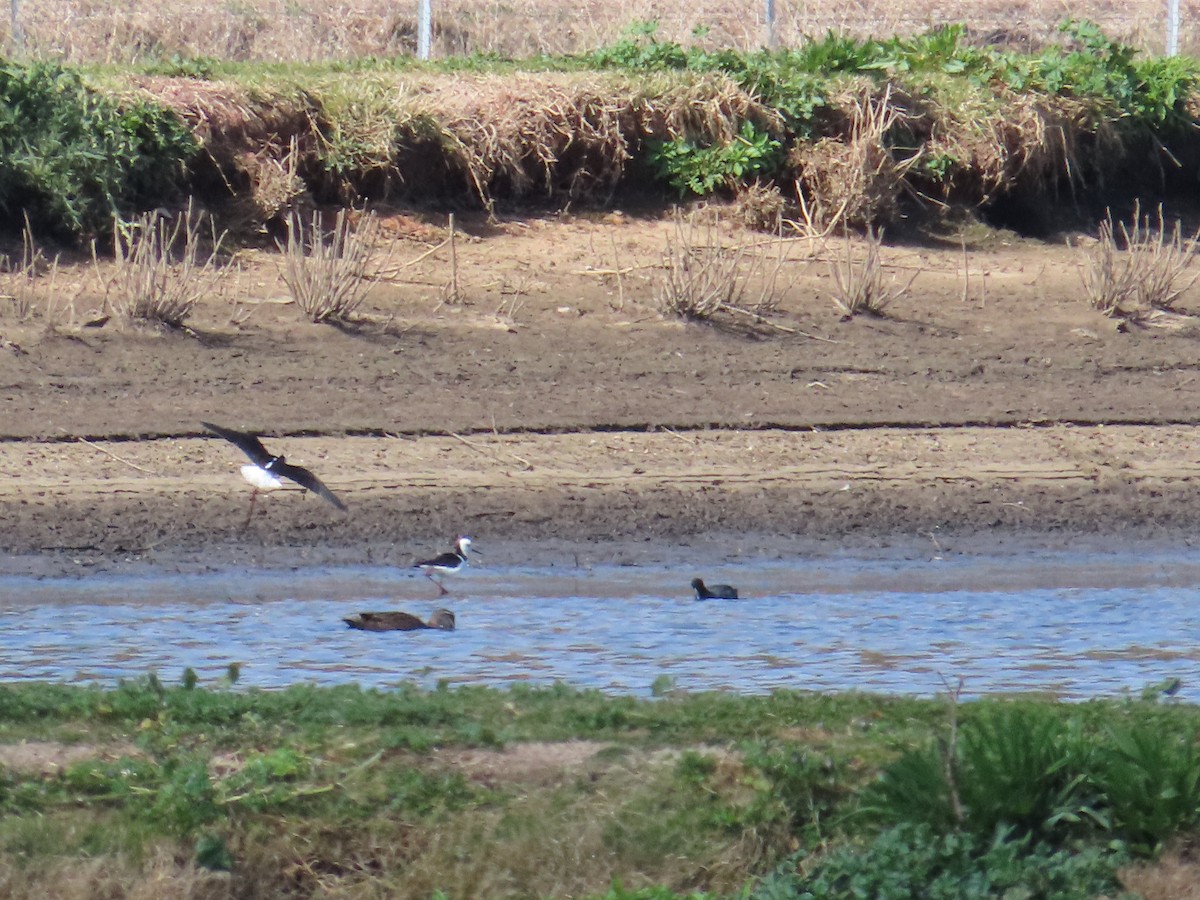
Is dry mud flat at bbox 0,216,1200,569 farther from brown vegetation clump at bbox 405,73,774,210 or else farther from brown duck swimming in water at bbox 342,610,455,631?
brown duck swimming in water at bbox 342,610,455,631

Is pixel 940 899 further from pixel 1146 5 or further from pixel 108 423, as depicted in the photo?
pixel 1146 5

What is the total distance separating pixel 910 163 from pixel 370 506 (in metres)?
7.02

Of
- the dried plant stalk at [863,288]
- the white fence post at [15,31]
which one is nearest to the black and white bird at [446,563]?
the dried plant stalk at [863,288]

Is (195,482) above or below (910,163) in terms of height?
below

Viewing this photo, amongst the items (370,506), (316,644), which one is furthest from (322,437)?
(316,644)

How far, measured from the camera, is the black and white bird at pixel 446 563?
32.2ft

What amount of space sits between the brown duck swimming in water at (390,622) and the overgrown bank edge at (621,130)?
5958mm

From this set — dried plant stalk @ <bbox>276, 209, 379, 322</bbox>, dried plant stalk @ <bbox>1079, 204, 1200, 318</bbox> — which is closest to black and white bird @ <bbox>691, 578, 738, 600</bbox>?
dried plant stalk @ <bbox>276, 209, 379, 322</bbox>

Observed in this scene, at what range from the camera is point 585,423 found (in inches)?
463

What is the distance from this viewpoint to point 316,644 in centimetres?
827

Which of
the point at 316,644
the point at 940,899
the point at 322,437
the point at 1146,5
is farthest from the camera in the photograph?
the point at 1146,5

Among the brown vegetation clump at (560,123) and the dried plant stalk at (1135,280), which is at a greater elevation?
the brown vegetation clump at (560,123)

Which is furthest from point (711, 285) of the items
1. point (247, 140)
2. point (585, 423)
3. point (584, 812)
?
point (584, 812)

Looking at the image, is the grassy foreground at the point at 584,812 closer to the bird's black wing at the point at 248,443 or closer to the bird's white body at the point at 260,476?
the bird's black wing at the point at 248,443
